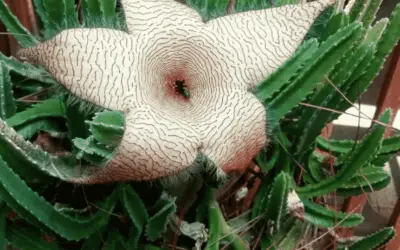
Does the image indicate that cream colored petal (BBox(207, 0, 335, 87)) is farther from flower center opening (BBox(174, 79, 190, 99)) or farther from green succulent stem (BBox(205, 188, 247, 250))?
green succulent stem (BBox(205, 188, 247, 250))

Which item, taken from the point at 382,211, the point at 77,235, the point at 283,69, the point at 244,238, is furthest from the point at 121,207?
the point at 382,211

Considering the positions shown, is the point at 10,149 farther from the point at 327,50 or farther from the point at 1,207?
the point at 327,50

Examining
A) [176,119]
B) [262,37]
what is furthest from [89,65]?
[262,37]

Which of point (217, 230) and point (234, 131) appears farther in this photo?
point (217, 230)

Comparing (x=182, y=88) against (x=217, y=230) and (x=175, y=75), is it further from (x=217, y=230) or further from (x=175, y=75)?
(x=217, y=230)

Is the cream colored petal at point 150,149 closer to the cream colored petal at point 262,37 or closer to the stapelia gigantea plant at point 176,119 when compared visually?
the stapelia gigantea plant at point 176,119

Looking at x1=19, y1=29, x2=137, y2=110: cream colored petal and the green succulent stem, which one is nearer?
x1=19, y1=29, x2=137, y2=110: cream colored petal

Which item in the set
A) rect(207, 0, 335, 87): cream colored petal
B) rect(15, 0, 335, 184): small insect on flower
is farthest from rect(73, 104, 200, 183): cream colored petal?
rect(207, 0, 335, 87): cream colored petal

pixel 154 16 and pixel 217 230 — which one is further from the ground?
pixel 154 16
